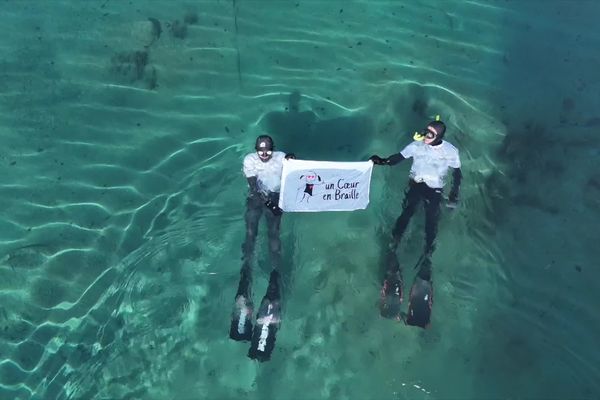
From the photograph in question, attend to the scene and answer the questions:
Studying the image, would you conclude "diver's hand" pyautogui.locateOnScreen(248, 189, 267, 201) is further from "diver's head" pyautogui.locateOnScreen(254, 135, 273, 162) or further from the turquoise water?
the turquoise water

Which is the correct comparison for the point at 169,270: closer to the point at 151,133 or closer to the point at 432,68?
the point at 151,133

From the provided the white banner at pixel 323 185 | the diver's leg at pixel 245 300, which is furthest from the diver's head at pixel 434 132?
the diver's leg at pixel 245 300

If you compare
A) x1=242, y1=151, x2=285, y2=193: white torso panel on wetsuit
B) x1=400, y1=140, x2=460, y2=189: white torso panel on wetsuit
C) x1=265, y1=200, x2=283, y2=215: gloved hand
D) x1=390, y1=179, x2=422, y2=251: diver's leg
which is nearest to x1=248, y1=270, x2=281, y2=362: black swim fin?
x1=265, y1=200, x2=283, y2=215: gloved hand

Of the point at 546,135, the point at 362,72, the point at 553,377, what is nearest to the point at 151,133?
the point at 362,72

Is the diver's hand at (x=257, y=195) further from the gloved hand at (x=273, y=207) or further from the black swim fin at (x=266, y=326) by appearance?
the black swim fin at (x=266, y=326)

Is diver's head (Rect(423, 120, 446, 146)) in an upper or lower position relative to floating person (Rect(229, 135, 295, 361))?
upper

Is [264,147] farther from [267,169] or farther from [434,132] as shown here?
[434,132]

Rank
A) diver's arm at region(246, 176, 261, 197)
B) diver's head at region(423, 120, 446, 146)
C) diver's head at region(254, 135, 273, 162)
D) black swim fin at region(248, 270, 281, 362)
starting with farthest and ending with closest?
1. black swim fin at region(248, 270, 281, 362)
2. diver's arm at region(246, 176, 261, 197)
3. diver's head at region(423, 120, 446, 146)
4. diver's head at region(254, 135, 273, 162)
